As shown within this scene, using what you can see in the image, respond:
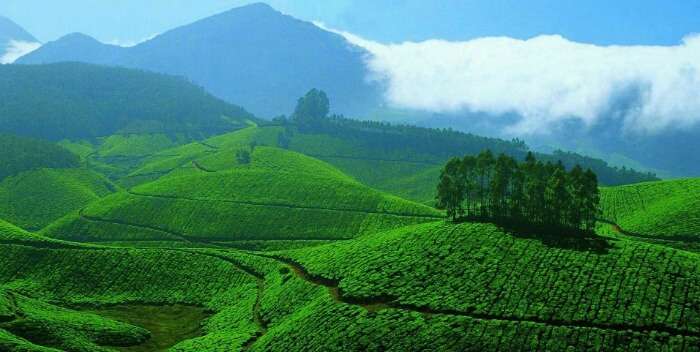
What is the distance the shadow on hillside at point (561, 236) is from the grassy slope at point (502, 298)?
499mm

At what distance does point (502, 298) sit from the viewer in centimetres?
9344

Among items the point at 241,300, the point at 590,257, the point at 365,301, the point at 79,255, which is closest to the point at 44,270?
the point at 79,255

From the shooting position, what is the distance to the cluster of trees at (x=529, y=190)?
119 m

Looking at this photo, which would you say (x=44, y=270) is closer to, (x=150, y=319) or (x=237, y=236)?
(x=150, y=319)

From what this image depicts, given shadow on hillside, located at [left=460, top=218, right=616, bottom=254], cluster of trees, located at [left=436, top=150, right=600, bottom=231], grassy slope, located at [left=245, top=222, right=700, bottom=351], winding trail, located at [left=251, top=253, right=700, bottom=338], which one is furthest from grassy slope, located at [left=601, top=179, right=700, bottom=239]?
winding trail, located at [left=251, top=253, right=700, bottom=338]

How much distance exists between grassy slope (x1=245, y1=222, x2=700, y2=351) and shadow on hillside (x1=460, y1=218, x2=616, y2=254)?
50 cm

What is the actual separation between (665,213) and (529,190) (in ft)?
229

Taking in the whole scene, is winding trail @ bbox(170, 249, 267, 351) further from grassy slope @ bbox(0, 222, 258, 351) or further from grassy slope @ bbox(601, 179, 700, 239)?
grassy slope @ bbox(601, 179, 700, 239)

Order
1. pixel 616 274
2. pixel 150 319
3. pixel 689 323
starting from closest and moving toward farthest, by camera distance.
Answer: pixel 689 323 < pixel 616 274 < pixel 150 319

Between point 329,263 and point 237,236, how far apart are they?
83080 millimetres

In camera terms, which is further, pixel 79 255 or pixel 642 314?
pixel 79 255

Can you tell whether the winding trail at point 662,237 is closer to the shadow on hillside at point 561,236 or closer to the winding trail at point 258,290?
the shadow on hillside at point 561,236

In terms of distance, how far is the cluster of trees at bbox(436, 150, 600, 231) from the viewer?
390 ft

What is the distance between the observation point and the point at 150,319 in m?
118
